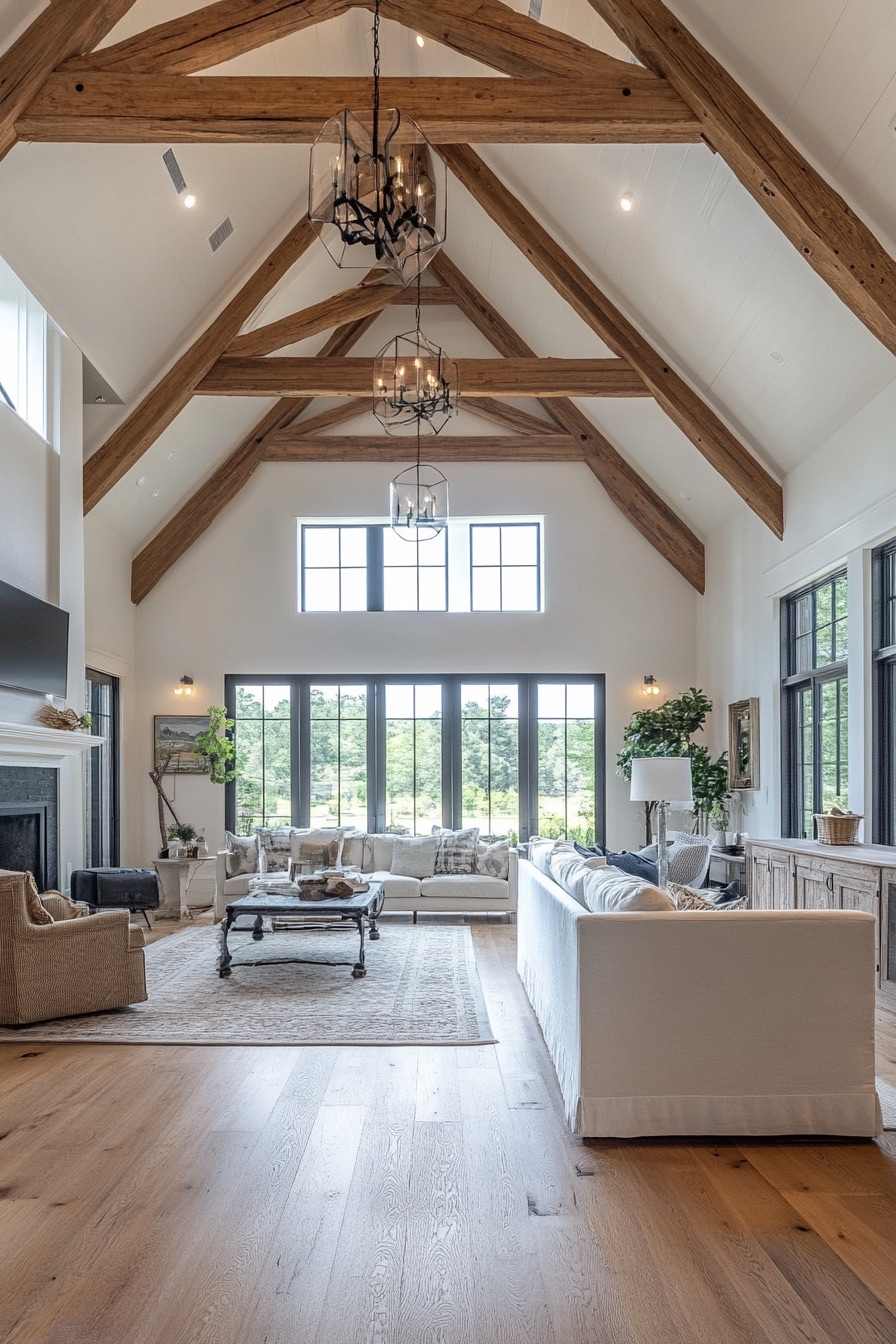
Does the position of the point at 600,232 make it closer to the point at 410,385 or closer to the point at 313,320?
the point at 410,385

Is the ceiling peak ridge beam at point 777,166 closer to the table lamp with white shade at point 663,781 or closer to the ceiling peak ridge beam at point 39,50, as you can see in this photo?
the table lamp with white shade at point 663,781

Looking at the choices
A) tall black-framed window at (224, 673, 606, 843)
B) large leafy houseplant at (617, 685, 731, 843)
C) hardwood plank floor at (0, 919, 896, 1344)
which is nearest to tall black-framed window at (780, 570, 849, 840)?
large leafy houseplant at (617, 685, 731, 843)

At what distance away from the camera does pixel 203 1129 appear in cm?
365

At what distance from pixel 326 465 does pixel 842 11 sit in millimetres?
6960

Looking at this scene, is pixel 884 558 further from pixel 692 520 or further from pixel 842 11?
pixel 692 520

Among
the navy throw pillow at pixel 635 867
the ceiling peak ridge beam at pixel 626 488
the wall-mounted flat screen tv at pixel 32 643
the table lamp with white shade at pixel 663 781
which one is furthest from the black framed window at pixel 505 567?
the navy throw pillow at pixel 635 867

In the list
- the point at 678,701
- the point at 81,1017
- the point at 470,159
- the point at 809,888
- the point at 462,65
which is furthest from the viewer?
the point at 678,701

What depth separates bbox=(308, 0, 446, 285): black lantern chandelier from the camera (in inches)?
131

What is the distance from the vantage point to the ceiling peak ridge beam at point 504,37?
5.14 m

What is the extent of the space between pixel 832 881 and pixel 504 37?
15.2 ft

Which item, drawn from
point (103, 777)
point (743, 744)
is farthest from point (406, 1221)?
point (103, 777)

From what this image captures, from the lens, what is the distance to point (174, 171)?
21.4 feet

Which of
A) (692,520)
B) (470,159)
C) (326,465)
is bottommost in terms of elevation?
(692,520)

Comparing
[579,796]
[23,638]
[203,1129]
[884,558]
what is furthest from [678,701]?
[203,1129]
